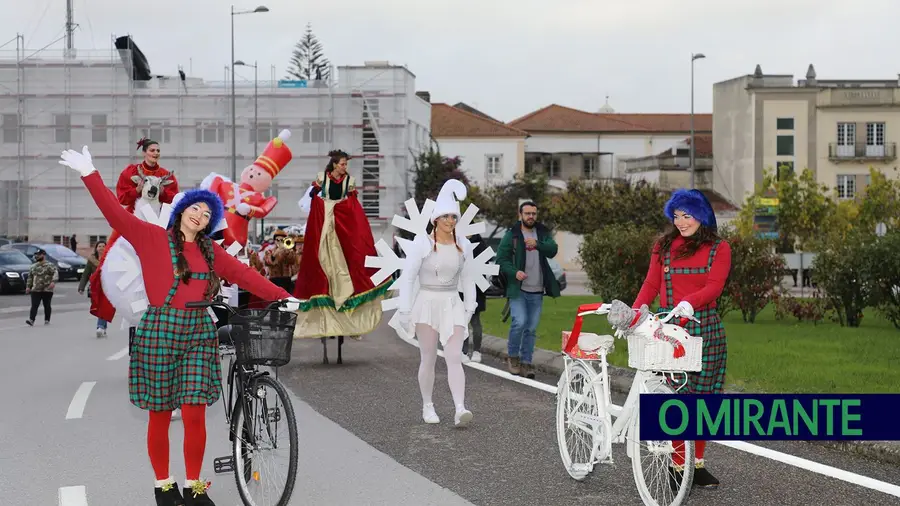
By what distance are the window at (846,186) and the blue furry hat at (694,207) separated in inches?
2892

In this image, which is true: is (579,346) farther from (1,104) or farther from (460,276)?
(1,104)

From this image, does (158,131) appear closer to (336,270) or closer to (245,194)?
(245,194)

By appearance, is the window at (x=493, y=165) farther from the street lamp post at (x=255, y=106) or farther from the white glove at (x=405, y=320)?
the white glove at (x=405, y=320)

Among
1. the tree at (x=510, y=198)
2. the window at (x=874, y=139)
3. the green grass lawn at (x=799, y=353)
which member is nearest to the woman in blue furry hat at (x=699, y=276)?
the green grass lawn at (x=799, y=353)

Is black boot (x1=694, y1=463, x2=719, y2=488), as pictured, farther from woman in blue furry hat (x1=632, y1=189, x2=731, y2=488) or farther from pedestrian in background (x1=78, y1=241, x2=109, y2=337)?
pedestrian in background (x1=78, y1=241, x2=109, y2=337)

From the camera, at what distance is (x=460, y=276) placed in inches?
415

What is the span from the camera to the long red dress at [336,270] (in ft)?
47.9

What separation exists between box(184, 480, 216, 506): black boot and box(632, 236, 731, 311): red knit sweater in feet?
8.60

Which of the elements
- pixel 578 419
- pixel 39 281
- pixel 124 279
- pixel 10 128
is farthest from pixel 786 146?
pixel 578 419

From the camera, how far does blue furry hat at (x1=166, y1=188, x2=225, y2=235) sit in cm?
696

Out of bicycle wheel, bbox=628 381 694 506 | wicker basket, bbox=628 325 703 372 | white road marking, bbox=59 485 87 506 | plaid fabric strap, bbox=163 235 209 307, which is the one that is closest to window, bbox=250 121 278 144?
white road marking, bbox=59 485 87 506

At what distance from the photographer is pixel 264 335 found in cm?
652

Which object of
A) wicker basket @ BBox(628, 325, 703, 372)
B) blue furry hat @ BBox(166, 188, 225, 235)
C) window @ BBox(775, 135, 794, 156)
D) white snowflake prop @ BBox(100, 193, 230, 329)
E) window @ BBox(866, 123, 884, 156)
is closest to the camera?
wicker basket @ BBox(628, 325, 703, 372)

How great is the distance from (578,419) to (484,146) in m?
82.3
